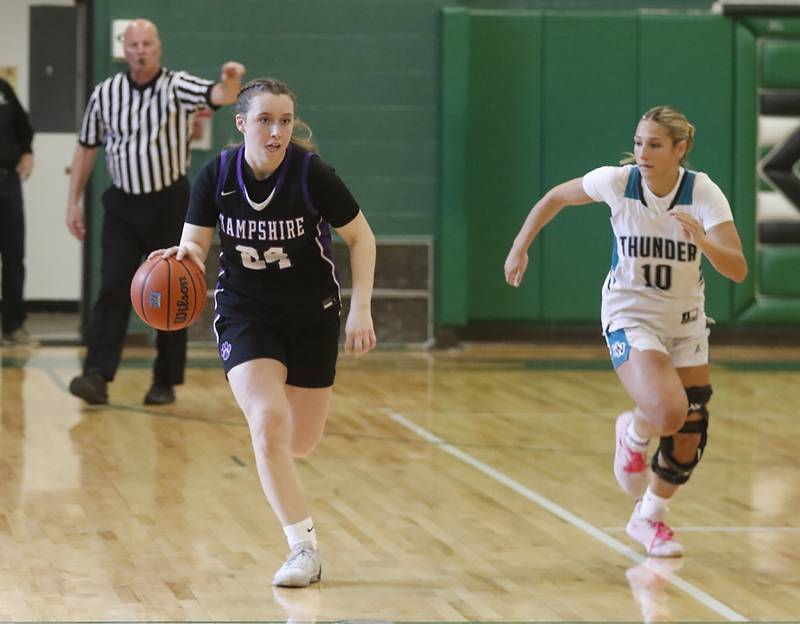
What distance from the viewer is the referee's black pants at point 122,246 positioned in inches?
323

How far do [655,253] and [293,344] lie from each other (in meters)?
1.26

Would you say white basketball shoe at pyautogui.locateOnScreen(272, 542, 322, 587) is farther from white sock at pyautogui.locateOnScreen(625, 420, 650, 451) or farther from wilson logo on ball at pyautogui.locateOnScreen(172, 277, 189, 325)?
white sock at pyautogui.locateOnScreen(625, 420, 650, 451)

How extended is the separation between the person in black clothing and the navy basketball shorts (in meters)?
6.69

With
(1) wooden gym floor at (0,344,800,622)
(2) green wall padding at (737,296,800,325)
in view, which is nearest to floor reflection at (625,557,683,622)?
(1) wooden gym floor at (0,344,800,622)

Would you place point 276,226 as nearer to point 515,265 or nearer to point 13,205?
point 515,265

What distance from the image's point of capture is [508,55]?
11.4 m

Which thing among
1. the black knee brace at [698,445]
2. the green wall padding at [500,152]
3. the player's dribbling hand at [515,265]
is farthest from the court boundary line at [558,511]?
the green wall padding at [500,152]

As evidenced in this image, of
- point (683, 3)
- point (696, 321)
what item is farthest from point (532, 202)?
point (696, 321)

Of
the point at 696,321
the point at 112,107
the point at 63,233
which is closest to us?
the point at 696,321

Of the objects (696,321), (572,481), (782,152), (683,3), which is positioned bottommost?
(572,481)

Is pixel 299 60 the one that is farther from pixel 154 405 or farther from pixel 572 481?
pixel 572 481

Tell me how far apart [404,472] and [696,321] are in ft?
6.22

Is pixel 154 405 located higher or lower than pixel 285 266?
lower

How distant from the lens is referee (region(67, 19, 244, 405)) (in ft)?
27.0
